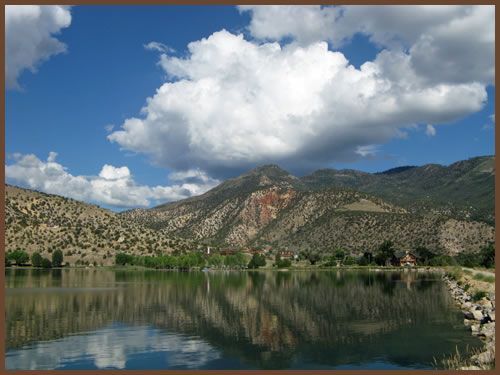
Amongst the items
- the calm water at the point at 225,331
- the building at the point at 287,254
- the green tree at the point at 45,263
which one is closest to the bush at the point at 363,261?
the building at the point at 287,254

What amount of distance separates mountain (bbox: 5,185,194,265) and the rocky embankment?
110 metres

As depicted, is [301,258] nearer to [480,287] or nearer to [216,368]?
[480,287]

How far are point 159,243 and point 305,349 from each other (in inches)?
5365

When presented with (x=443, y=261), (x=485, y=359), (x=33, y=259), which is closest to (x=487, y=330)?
(x=485, y=359)

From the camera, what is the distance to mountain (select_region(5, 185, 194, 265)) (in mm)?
139750

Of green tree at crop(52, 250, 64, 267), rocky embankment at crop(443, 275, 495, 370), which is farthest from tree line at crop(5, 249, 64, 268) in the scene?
rocky embankment at crop(443, 275, 495, 370)

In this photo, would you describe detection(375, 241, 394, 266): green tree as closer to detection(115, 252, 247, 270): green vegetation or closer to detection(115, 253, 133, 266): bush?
detection(115, 252, 247, 270): green vegetation

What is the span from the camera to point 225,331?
3778 centimetres

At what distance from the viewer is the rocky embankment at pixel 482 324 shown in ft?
77.5

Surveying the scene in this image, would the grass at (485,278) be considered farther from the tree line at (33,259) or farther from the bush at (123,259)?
the tree line at (33,259)

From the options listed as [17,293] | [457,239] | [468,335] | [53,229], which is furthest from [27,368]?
[457,239]

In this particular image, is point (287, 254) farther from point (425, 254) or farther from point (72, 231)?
point (72, 231)

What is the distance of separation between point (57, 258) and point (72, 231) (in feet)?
64.5

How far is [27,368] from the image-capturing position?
25953 millimetres
